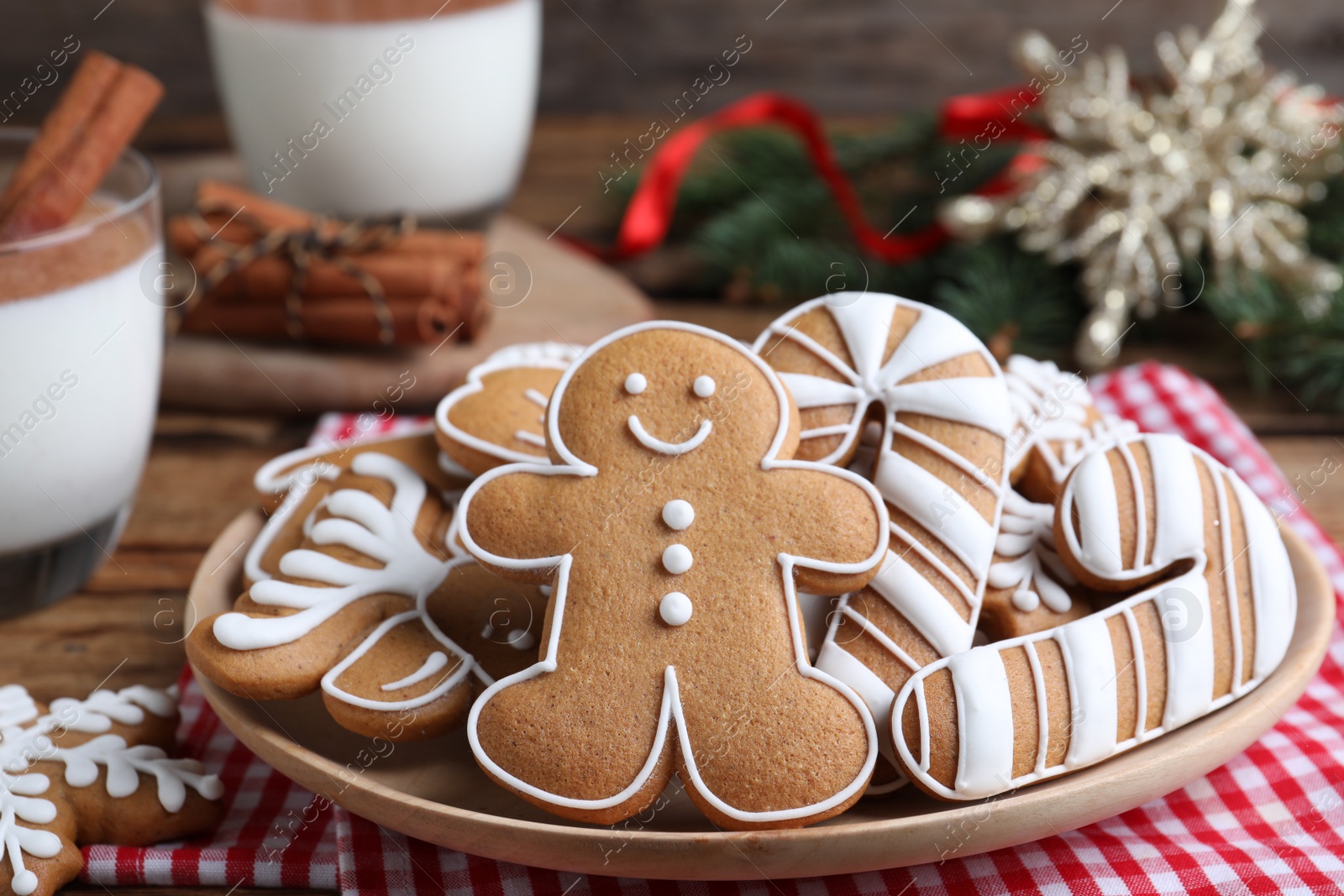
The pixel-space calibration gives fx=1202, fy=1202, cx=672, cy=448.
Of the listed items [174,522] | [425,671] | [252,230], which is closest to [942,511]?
[425,671]

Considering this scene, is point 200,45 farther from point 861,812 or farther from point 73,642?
point 861,812

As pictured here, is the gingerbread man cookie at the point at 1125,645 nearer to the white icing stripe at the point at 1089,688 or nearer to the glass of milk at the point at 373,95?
the white icing stripe at the point at 1089,688

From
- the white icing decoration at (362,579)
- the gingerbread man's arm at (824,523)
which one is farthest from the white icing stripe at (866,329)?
the white icing decoration at (362,579)

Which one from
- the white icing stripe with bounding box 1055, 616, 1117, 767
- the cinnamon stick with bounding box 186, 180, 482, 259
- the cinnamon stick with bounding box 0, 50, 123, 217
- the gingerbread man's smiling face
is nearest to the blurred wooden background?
the cinnamon stick with bounding box 186, 180, 482, 259

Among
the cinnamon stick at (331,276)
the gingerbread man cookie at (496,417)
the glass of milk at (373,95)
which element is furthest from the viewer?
the glass of milk at (373,95)

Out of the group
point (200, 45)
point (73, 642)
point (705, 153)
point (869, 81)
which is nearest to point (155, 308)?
point (73, 642)

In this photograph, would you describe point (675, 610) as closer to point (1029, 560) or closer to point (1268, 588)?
point (1029, 560)
